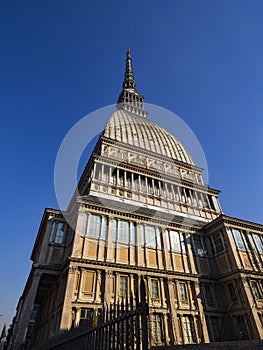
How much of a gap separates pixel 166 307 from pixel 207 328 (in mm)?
4364

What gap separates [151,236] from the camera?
2345cm

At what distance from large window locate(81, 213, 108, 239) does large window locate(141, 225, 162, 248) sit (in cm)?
422

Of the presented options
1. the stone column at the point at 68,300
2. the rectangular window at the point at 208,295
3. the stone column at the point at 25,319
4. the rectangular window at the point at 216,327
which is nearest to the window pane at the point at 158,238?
the rectangular window at the point at 208,295

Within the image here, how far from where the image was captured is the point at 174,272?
21547 millimetres

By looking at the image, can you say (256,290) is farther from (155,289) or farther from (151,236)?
(151,236)

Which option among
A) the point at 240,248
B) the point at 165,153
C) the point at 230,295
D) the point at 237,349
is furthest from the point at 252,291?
the point at 165,153

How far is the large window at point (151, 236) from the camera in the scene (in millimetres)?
22781

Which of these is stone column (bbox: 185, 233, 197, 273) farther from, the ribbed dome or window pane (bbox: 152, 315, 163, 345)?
the ribbed dome

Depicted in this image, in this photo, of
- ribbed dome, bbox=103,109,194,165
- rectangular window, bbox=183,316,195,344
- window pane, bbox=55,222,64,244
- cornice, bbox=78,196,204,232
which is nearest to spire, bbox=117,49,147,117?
ribbed dome, bbox=103,109,194,165

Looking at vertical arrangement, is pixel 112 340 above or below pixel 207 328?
below

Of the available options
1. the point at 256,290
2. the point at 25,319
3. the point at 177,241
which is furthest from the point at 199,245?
the point at 25,319

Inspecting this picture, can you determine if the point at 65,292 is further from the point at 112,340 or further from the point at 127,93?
the point at 127,93

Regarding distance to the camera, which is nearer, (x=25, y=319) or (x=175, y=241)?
(x=25, y=319)

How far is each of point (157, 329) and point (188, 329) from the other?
10.3 ft
